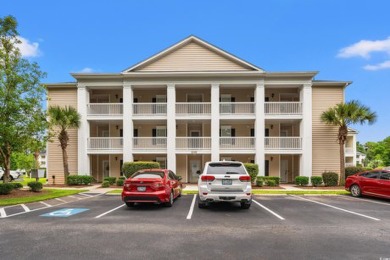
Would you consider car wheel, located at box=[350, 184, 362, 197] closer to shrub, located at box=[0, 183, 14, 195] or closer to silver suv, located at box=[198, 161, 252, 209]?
silver suv, located at box=[198, 161, 252, 209]

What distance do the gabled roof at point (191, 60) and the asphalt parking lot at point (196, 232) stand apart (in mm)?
14044

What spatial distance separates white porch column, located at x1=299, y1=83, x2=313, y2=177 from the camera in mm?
20812

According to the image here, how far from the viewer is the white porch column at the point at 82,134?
21547mm

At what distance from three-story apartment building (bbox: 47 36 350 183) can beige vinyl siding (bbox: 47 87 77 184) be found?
0.08 m

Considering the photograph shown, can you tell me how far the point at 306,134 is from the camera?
20.9 metres

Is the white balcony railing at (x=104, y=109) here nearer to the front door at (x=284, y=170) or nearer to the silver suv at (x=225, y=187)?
the silver suv at (x=225, y=187)

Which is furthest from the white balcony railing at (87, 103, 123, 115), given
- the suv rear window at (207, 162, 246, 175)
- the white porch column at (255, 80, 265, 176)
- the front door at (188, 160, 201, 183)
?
the suv rear window at (207, 162, 246, 175)

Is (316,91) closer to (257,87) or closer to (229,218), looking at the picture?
(257,87)

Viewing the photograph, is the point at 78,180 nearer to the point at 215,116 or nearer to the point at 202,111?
the point at 202,111

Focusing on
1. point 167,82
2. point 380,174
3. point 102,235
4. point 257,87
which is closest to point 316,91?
point 257,87

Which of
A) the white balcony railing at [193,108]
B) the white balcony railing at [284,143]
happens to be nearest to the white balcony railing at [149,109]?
the white balcony railing at [193,108]

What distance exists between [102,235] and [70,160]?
Result: 1790 cm

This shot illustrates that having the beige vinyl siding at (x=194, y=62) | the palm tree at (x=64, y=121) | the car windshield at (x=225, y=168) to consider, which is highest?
the beige vinyl siding at (x=194, y=62)

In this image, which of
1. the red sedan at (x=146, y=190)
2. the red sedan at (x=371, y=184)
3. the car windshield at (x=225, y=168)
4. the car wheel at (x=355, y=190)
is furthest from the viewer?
the car wheel at (x=355, y=190)
